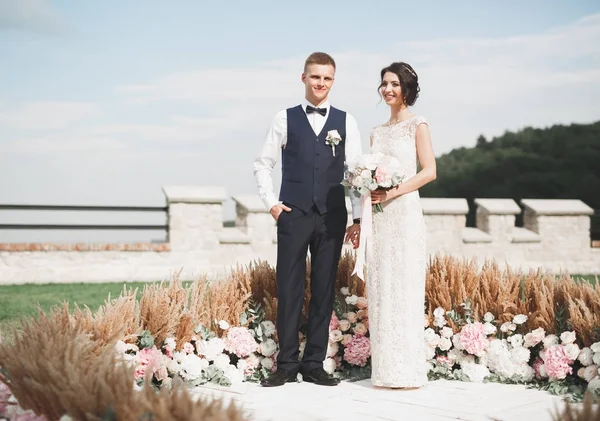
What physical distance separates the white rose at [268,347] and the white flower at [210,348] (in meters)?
0.34

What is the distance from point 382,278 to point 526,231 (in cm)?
1161

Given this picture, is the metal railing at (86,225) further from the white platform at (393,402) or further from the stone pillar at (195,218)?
the white platform at (393,402)

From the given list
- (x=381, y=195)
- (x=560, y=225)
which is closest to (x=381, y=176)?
(x=381, y=195)

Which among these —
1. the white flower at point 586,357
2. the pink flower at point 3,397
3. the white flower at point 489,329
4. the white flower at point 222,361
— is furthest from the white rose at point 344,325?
the pink flower at point 3,397

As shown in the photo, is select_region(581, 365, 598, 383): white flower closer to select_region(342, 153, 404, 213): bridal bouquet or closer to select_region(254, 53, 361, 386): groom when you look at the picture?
select_region(254, 53, 361, 386): groom

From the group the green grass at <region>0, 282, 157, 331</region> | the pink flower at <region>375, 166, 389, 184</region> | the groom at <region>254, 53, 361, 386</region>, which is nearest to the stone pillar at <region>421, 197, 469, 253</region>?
the green grass at <region>0, 282, 157, 331</region>

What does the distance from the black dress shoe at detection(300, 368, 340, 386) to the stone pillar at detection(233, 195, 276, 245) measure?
847 centimetres

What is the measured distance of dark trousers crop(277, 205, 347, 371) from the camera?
514cm

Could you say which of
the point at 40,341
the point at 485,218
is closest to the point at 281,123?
the point at 40,341

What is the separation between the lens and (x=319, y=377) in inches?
209

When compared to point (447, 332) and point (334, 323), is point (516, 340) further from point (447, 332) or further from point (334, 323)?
point (334, 323)

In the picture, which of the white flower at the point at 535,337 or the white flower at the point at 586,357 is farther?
the white flower at the point at 535,337

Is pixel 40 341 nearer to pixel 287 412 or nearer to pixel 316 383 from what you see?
pixel 287 412

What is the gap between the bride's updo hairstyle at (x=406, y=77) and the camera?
16.8 feet
